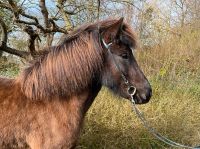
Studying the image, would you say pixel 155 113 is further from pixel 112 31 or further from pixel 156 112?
pixel 112 31

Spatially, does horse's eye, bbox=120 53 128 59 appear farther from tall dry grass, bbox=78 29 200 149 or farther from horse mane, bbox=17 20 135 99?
tall dry grass, bbox=78 29 200 149

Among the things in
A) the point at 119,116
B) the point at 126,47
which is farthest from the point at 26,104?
the point at 119,116

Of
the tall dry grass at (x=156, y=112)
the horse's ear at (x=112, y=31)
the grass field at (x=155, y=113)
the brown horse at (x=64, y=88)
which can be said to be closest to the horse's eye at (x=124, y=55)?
the brown horse at (x=64, y=88)

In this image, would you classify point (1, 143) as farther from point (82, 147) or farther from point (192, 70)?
point (192, 70)

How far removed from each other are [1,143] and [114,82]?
114 centimetres

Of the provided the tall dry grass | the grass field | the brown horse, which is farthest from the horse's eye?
the grass field

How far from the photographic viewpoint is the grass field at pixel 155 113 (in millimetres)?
5781

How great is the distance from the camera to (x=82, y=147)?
5578mm

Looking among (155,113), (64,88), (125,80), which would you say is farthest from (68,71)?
(155,113)

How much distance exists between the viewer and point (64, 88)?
11.2ft

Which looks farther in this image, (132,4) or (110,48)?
(132,4)

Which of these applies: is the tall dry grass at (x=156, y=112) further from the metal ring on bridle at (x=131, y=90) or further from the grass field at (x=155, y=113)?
the metal ring on bridle at (x=131, y=90)

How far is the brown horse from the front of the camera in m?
3.36

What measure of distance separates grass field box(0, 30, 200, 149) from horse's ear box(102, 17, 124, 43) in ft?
4.53
